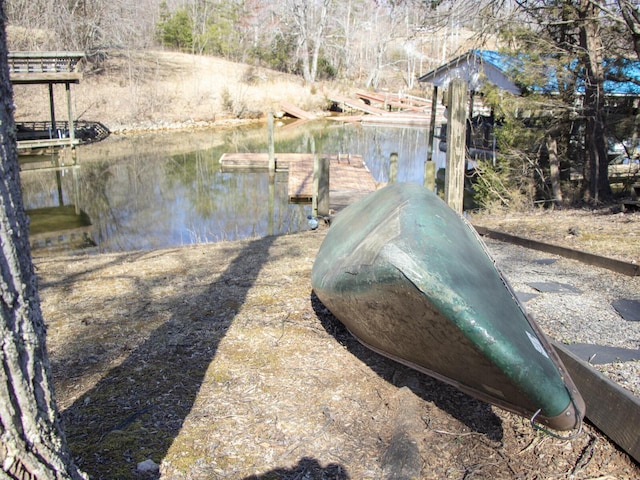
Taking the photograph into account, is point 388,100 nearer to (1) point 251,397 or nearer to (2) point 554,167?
(2) point 554,167

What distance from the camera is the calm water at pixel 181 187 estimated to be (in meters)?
12.3

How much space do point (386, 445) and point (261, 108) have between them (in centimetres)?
3280

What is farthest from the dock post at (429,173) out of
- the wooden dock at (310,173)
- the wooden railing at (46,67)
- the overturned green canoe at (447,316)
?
the wooden railing at (46,67)

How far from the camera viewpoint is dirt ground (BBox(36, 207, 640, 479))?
272 centimetres

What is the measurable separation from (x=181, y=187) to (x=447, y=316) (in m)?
14.8

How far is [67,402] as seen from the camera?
3152 mm

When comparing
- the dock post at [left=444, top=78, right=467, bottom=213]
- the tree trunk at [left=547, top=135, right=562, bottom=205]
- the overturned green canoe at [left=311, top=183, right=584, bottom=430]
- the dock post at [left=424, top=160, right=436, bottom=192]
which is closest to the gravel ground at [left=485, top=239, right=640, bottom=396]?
the overturned green canoe at [left=311, top=183, right=584, bottom=430]

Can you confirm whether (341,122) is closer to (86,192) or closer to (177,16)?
(177,16)

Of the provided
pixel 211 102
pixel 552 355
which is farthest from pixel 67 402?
pixel 211 102

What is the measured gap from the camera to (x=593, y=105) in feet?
34.8

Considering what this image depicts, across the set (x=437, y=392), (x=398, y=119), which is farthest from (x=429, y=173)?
(x=398, y=119)

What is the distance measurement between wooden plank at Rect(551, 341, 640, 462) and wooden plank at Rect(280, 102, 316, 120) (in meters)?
32.4

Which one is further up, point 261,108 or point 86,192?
point 261,108

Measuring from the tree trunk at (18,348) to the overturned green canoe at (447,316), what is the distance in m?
1.55
